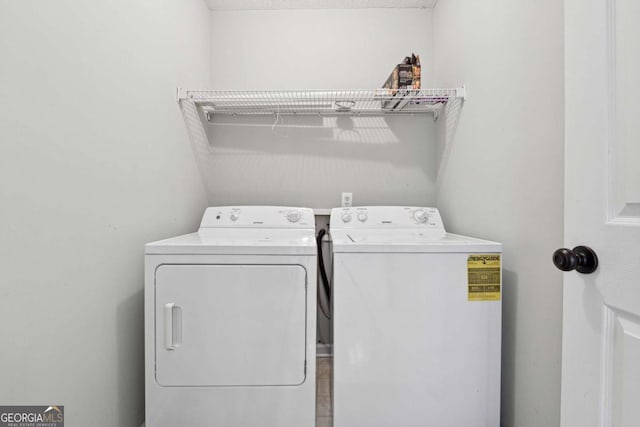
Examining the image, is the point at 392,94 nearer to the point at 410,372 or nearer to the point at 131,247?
the point at 410,372

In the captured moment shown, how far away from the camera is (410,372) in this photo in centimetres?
114

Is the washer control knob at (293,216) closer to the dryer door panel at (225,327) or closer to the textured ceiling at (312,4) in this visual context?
the dryer door panel at (225,327)

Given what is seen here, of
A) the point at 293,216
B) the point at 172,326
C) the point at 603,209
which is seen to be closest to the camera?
the point at 603,209

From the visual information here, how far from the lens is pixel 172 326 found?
1.11 m

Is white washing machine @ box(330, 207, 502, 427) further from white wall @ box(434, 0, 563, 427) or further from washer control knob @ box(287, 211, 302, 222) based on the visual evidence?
washer control knob @ box(287, 211, 302, 222)

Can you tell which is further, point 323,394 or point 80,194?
point 323,394

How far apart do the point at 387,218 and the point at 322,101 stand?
880mm

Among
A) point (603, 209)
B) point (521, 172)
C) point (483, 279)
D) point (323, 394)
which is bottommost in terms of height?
point (323, 394)

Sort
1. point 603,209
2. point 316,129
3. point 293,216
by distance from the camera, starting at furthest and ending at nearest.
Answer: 1. point 316,129
2. point 293,216
3. point 603,209

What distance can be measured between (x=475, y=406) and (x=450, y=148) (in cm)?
139

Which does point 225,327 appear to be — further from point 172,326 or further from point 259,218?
point 259,218
